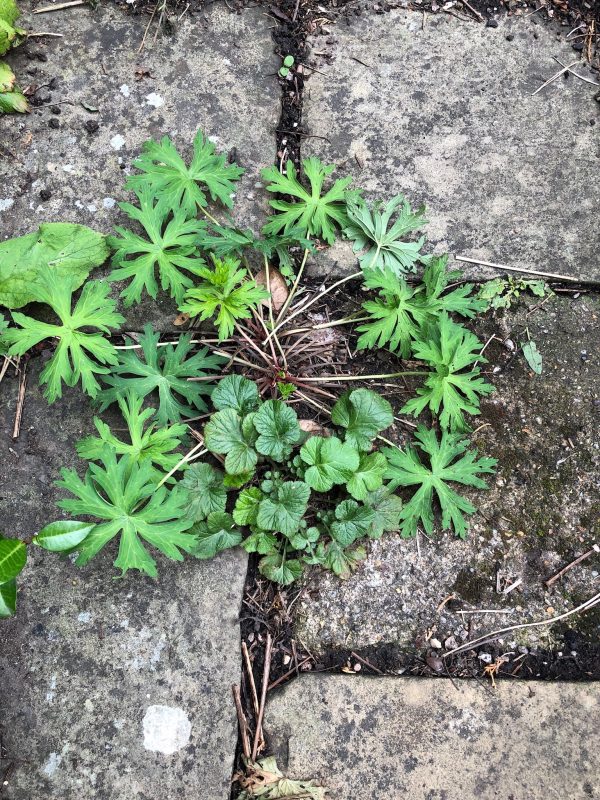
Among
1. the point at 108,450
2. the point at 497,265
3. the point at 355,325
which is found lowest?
the point at 108,450

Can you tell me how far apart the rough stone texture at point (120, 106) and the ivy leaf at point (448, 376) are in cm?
93

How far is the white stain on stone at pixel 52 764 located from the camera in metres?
2.14

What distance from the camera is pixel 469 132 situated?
9.27 ft

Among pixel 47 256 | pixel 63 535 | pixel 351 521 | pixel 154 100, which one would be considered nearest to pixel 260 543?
pixel 351 521

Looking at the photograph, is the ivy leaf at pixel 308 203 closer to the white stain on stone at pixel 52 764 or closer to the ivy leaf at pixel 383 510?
the ivy leaf at pixel 383 510

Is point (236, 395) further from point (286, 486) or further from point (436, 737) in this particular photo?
point (436, 737)

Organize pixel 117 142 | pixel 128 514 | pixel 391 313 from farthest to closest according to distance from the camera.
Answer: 1. pixel 117 142
2. pixel 391 313
3. pixel 128 514

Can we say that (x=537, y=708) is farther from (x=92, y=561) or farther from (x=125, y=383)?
(x=125, y=383)

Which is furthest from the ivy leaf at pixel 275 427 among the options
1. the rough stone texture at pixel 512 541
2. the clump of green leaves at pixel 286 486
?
the rough stone texture at pixel 512 541

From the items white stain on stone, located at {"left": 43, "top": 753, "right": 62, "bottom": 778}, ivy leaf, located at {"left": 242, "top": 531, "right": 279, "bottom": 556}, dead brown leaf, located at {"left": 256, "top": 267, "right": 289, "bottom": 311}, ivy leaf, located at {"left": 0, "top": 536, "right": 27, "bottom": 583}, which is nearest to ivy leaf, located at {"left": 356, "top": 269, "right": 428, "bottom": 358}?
dead brown leaf, located at {"left": 256, "top": 267, "right": 289, "bottom": 311}

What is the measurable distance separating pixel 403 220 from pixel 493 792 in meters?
2.20

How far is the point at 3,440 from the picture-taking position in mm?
2449

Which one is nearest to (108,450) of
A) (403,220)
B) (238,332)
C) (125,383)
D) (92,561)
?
(125,383)

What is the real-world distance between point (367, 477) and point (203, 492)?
0.62 m
